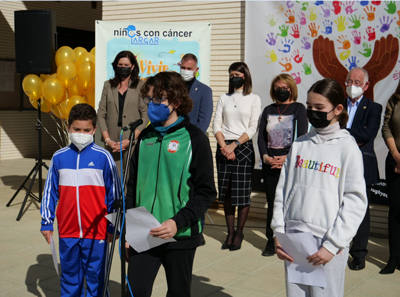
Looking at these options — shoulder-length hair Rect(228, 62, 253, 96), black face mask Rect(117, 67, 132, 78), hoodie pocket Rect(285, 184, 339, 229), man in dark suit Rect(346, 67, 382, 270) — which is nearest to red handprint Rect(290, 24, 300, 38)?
shoulder-length hair Rect(228, 62, 253, 96)

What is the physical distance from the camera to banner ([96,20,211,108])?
6.86 m

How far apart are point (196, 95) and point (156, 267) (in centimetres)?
297

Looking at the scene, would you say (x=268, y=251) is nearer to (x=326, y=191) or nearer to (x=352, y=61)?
(x=352, y=61)

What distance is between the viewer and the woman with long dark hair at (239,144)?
574cm

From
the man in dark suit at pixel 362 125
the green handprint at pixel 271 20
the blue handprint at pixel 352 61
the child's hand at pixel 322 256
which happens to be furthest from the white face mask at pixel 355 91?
the child's hand at pixel 322 256

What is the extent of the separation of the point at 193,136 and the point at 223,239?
3.43 meters

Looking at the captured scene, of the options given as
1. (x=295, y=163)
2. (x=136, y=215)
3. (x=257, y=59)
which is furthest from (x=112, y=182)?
(x=257, y=59)

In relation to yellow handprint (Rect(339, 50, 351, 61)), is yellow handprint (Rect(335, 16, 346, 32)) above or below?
above

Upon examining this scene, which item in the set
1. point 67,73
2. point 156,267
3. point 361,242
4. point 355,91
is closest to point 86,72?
point 67,73

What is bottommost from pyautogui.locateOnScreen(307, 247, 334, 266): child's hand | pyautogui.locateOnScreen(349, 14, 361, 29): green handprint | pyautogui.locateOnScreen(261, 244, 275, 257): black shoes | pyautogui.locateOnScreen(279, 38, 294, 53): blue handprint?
pyautogui.locateOnScreen(261, 244, 275, 257): black shoes

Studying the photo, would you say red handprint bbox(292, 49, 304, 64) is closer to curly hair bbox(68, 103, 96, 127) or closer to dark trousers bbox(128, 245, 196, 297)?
curly hair bbox(68, 103, 96, 127)

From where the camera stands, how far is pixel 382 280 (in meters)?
4.83

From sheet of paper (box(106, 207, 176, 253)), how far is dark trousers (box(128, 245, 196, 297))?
9 cm

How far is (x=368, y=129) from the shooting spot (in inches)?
201
